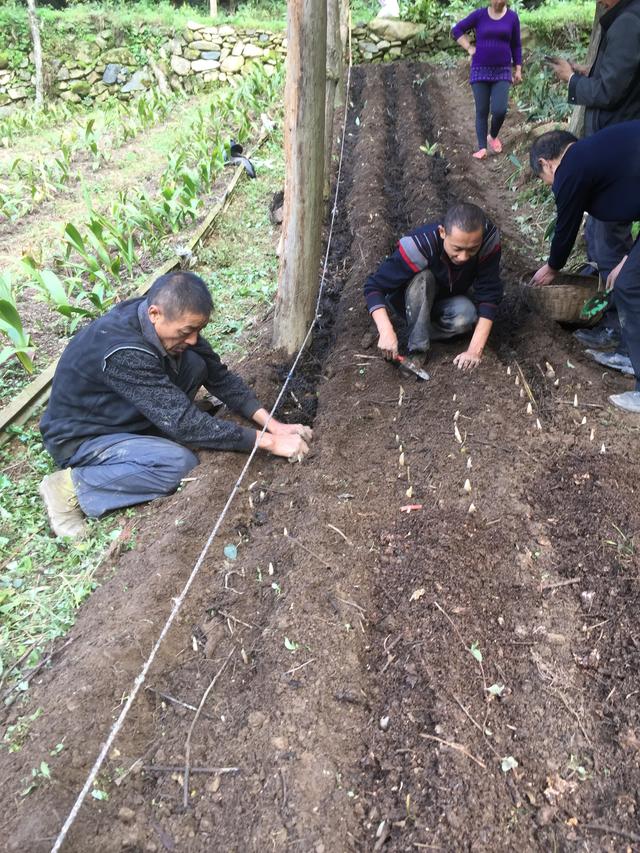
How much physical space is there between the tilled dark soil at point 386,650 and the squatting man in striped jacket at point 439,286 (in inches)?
11.1

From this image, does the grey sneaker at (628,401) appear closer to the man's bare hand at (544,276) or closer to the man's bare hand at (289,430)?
the man's bare hand at (544,276)

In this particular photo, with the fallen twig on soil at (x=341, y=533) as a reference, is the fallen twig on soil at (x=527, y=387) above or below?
above

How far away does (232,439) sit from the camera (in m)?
2.94

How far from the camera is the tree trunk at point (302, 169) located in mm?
3211

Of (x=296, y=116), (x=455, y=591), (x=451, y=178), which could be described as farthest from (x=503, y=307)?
(x=451, y=178)

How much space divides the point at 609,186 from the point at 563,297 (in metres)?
0.85

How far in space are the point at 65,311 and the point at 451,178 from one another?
4043 millimetres

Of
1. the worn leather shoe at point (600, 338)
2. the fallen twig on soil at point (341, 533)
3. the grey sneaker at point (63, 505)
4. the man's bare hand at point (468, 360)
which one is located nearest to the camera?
the fallen twig on soil at point (341, 533)

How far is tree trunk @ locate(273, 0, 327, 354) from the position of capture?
321cm

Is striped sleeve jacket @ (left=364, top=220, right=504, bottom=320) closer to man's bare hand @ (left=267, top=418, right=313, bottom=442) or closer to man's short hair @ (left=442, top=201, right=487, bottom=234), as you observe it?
man's short hair @ (left=442, top=201, right=487, bottom=234)

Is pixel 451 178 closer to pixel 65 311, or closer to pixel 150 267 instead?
pixel 150 267

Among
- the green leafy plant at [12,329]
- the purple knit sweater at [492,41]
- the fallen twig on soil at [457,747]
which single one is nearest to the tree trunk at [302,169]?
the green leafy plant at [12,329]

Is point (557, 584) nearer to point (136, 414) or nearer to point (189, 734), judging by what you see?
point (189, 734)

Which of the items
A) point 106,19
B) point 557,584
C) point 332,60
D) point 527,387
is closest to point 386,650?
point 557,584
